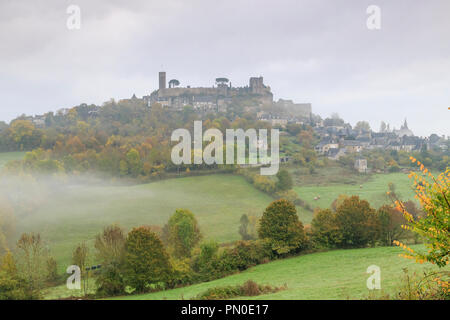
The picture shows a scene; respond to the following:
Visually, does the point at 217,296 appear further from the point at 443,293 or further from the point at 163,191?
the point at 163,191

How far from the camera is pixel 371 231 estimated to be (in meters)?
24.8

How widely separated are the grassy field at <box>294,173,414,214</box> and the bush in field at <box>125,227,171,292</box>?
2477 cm

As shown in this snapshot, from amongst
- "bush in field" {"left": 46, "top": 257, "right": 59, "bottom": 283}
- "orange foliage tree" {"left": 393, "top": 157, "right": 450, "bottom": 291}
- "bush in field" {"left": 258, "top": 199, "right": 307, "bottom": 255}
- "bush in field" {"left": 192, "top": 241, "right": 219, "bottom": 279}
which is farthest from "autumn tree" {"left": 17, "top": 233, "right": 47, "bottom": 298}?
Answer: "orange foliage tree" {"left": 393, "top": 157, "right": 450, "bottom": 291}

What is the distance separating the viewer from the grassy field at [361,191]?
4359 centimetres

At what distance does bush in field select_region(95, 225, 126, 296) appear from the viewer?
70.0 ft

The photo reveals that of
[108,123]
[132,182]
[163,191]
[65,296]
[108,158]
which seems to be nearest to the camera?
[65,296]

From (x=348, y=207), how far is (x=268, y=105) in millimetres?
118834

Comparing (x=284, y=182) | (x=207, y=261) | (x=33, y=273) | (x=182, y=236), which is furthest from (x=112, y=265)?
(x=284, y=182)

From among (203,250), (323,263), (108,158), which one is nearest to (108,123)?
(108,158)

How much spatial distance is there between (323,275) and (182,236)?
49.4ft

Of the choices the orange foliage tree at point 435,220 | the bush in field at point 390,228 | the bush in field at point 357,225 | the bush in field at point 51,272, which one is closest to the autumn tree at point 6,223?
the bush in field at point 51,272

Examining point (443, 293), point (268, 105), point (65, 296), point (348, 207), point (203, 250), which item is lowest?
point (65, 296)

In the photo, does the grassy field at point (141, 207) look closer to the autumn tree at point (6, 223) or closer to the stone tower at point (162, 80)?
the autumn tree at point (6, 223)

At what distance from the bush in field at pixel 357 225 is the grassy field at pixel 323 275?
55.8 inches
